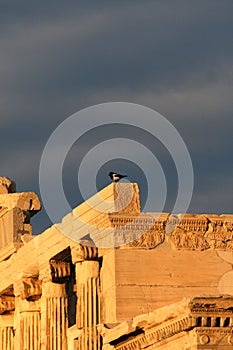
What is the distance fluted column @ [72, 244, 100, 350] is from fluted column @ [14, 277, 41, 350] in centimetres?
467

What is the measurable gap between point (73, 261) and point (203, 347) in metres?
8.78

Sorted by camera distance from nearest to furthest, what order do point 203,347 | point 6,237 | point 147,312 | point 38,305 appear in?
point 203,347
point 147,312
point 38,305
point 6,237

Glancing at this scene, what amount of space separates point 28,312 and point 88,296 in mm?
6133

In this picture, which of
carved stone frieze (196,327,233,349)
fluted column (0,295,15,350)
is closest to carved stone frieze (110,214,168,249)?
carved stone frieze (196,327,233,349)

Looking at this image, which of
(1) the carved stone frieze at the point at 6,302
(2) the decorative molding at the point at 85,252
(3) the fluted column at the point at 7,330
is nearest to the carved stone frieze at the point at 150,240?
(2) the decorative molding at the point at 85,252

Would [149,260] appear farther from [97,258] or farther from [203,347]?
[203,347]

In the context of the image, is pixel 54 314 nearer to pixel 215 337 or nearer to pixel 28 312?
pixel 28 312

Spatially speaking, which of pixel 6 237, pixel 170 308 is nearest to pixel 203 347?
pixel 170 308

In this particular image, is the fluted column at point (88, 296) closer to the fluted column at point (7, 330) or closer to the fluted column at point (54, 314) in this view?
the fluted column at point (54, 314)

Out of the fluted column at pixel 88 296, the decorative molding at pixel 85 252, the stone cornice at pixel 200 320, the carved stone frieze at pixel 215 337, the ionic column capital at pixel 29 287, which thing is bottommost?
the carved stone frieze at pixel 215 337

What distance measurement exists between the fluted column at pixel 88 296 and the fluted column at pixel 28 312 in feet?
15.3

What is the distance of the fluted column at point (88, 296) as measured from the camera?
44344 mm

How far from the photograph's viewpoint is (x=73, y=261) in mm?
45031

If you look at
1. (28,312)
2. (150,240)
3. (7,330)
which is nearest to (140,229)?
(150,240)
